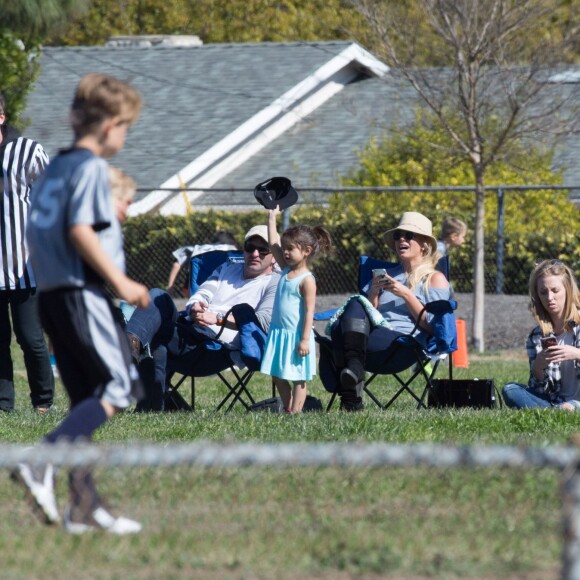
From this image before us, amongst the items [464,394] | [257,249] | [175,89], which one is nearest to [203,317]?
[257,249]

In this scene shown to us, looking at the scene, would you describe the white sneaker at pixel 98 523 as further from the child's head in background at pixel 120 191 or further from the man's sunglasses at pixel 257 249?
the man's sunglasses at pixel 257 249

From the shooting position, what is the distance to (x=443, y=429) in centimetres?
686

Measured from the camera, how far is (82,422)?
4.35 meters

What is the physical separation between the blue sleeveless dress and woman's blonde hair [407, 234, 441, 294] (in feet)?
2.75

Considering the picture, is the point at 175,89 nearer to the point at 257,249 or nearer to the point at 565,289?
the point at 257,249

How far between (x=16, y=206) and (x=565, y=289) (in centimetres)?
362

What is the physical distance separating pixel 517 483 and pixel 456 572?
4.22 ft

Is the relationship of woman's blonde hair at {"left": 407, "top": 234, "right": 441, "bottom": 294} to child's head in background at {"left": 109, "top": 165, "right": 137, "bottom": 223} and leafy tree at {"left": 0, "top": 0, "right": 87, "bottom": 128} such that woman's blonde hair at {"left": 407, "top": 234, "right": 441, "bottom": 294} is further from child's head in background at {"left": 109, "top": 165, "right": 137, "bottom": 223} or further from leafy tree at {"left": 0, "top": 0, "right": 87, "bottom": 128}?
leafy tree at {"left": 0, "top": 0, "right": 87, "bottom": 128}

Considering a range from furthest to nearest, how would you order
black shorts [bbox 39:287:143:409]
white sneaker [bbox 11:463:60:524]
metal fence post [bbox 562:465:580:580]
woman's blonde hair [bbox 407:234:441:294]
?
1. woman's blonde hair [bbox 407:234:441:294]
2. black shorts [bbox 39:287:143:409]
3. white sneaker [bbox 11:463:60:524]
4. metal fence post [bbox 562:465:580:580]

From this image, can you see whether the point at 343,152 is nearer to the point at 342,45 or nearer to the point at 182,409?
the point at 342,45

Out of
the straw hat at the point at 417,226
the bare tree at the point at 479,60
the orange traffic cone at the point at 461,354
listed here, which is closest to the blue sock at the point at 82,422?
the straw hat at the point at 417,226

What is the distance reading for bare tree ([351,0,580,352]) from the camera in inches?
560

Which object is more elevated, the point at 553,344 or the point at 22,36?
the point at 22,36

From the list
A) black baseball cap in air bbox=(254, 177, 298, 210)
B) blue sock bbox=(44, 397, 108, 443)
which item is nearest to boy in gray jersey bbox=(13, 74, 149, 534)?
blue sock bbox=(44, 397, 108, 443)
